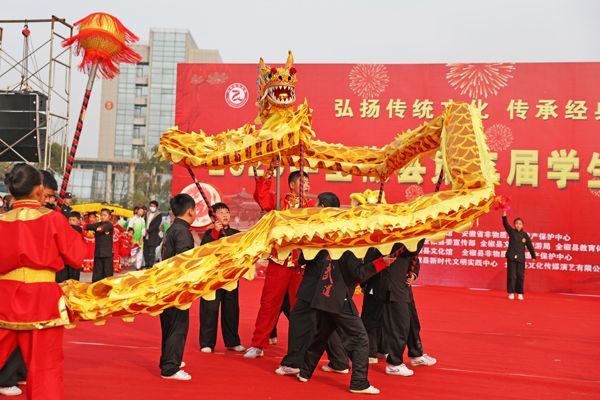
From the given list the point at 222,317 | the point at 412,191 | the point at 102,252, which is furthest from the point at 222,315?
the point at 412,191

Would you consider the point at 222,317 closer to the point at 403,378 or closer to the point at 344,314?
the point at 344,314

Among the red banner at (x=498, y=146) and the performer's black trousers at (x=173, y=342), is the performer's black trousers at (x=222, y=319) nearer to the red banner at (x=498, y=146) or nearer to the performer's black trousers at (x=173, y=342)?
the performer's black trousers at (x=173, y=342)

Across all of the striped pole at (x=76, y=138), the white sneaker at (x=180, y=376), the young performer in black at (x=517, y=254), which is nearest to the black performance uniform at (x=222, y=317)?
the white sneaker at (x=180, y=376)

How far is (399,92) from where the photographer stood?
10578mm

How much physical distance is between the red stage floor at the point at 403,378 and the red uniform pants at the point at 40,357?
75 centimetres

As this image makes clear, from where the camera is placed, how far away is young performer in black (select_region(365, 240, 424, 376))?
4059mm

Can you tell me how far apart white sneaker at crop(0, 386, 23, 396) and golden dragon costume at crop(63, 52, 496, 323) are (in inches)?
36.4

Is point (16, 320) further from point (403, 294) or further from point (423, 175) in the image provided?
point (423, 175)

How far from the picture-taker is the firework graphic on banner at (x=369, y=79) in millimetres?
10617

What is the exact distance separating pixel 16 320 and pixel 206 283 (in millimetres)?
943

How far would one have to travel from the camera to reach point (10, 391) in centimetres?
339

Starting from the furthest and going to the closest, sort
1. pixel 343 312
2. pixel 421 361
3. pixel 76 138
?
pixel 421 361
pixel 343 312
pixel 76 138

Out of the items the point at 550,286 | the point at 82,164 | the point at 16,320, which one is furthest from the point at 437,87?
the point at 82,164

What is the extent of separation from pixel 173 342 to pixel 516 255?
22.4 ft
